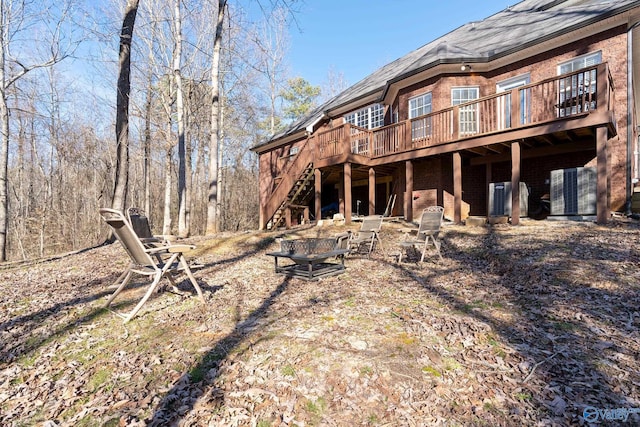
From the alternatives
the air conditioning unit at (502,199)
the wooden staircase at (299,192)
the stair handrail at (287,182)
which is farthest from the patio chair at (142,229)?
the air conditioning unit at (502,199)

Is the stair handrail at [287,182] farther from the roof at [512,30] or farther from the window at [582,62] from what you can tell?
the window at [582,62]

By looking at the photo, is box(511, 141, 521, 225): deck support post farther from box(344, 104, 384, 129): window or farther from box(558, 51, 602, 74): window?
box(344, 104, 384, 129): window

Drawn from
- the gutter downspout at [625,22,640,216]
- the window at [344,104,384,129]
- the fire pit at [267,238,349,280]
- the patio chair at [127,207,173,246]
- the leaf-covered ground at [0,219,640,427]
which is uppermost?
the window at [344,104,384,129]

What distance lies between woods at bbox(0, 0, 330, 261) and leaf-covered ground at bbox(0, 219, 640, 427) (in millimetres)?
6140

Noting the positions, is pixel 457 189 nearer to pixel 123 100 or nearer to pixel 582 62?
pixel 582 62

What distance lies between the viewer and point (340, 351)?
270 cm

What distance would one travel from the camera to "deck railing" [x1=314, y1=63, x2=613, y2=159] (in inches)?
334

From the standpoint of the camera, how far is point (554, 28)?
978cm

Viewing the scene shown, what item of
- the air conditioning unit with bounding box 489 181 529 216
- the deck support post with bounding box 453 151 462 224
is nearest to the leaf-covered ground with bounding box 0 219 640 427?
the air conditioning unit with bounding box 489 181 529 216

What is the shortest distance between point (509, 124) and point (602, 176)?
3.78m

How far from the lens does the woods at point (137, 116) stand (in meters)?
10.0

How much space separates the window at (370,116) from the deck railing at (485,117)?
78.2 inches

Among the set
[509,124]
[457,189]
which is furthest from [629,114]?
[457,189]

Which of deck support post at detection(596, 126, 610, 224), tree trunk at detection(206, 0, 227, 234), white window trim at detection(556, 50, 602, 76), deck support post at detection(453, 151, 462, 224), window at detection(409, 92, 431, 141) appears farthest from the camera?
window at detection(409, 92, 431, 141)
